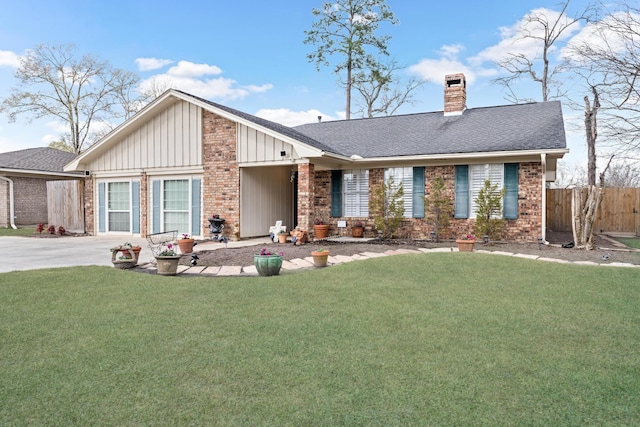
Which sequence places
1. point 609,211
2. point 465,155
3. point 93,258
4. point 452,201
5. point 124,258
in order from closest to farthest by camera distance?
point 124,258 < point 93,258 < point 465,155 < point 452,201 < point 609,211

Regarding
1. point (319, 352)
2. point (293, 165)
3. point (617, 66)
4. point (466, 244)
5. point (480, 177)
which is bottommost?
point (319, 352)

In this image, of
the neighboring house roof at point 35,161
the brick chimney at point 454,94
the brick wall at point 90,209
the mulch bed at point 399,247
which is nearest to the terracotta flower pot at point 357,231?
the mulch bed at point 399,247

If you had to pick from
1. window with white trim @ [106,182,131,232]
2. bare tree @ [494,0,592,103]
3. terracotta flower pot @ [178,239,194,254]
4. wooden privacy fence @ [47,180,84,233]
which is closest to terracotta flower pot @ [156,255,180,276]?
terracotta flower pot @ [178,239,194,254]

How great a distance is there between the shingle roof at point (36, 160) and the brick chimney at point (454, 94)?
17137 millimetres

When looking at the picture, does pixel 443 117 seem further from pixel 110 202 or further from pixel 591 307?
pixel 110 202

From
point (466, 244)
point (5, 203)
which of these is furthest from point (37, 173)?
point (466, 244)

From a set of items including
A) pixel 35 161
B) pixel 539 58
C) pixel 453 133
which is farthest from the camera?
pixel 539 58

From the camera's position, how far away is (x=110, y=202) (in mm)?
14953

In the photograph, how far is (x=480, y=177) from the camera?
40.0 feet

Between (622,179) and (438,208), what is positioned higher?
(622,179)

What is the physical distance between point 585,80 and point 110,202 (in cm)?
2000

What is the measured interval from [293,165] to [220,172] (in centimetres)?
229

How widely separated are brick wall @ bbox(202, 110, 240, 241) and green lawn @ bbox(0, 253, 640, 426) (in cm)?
637

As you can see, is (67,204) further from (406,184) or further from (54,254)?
(406,184)
